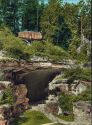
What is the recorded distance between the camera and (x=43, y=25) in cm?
8281

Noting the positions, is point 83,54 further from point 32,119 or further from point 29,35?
point 32,119

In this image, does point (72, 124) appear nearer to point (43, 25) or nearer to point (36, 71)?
point (36, 71)

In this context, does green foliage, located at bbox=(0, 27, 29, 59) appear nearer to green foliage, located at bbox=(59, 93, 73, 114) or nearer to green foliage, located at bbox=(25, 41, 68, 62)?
green foliage, located at bbox=(25, 41, 68, 62)

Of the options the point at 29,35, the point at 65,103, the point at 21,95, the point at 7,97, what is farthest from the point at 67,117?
the point at 29,35

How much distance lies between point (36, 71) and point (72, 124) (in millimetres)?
11100

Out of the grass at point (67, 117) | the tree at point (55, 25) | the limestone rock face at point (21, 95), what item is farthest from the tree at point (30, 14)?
the grass at point (67, 117)

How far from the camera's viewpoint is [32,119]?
216 feet

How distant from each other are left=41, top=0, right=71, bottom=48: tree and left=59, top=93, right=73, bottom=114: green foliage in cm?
Answer: 1571

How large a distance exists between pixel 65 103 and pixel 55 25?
60.2 ft

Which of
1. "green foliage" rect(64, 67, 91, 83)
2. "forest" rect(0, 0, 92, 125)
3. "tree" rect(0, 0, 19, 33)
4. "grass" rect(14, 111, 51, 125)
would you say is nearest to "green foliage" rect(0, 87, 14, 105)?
"forest" rect(0, 0, 92, 125)

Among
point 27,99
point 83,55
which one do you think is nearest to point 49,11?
point 83,55

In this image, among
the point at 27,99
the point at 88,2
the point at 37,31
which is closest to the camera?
the point at 27,99

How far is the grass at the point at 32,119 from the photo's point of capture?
64.8m

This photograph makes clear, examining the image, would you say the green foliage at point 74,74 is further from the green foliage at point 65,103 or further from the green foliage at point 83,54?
the green foliage at point 83,54
